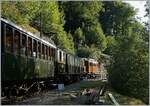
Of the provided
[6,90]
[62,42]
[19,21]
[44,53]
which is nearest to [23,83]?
[6,90]

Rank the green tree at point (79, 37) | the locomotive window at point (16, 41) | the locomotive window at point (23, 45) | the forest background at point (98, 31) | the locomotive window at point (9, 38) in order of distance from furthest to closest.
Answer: the green tree at point (79, 37) < the forest background at point (98, 31) < the locomotive window at point (23, 45) < the locomotive window at point (16, 41) < the locomotive window at point (9, 38)

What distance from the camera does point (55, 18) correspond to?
2768 inches

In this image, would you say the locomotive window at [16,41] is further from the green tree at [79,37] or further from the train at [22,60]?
the green tree at [79,37]

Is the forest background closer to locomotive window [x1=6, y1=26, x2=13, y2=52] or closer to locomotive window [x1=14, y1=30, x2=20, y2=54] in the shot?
locomotive window [x1=14, y1=30, x2=20, y2=54]

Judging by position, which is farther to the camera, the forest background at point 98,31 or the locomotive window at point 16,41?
the forest background at point 98,31

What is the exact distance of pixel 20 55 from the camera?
18.3m

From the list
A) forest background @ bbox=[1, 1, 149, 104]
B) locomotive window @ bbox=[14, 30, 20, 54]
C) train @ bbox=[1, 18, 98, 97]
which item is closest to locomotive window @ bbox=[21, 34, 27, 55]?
train @ bbox=[1, 18, 98, 97]

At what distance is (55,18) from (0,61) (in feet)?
181

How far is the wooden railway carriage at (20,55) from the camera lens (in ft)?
52.7

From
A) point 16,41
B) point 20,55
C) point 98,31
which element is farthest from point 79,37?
point 16,41

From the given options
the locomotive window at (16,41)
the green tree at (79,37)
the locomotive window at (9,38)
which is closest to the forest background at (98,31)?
the green tree at (79,37)

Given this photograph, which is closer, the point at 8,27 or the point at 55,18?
the point at 8,27

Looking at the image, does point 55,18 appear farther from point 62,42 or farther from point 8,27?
point 8,27

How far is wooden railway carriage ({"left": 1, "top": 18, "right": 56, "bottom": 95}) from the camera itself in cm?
1608
